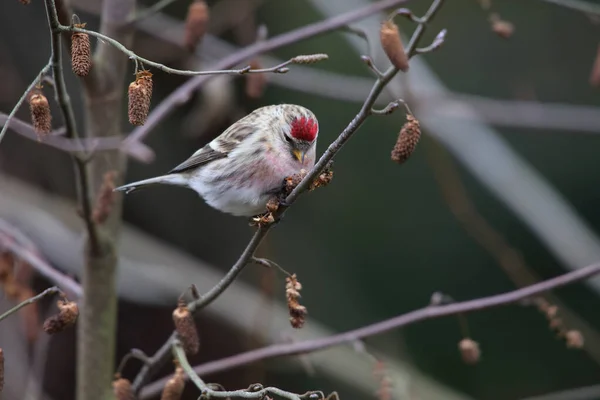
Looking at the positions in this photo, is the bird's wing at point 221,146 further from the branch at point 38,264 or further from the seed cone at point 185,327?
the seed cone at point 185,327

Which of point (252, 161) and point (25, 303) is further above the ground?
point (252, 161)

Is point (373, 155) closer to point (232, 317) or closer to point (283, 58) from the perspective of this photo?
point (283, 58)

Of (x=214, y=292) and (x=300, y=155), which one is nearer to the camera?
(x=214, y=292)

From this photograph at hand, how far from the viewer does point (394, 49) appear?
1.46 metres

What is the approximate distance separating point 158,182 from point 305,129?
24.5 inches

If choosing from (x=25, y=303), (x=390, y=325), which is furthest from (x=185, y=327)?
(x=390, y=325)

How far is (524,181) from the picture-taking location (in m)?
3.65

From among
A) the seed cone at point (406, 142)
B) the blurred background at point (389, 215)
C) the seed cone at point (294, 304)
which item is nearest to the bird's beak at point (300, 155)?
the seed cone at point (294, 304)

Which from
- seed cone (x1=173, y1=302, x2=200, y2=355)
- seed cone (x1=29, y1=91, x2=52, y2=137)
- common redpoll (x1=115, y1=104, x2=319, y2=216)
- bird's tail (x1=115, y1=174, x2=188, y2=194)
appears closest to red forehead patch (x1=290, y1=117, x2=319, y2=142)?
common redpoll (x1=115, y1=104, x2=319, y2=216)

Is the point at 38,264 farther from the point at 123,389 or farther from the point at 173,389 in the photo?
the point at 173,389

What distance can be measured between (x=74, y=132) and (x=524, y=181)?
89.8 inches

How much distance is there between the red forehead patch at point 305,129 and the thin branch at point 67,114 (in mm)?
662

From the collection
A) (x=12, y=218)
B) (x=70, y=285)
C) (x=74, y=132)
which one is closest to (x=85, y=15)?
(x=12, y=218)

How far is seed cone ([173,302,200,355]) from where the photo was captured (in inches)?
73.0
